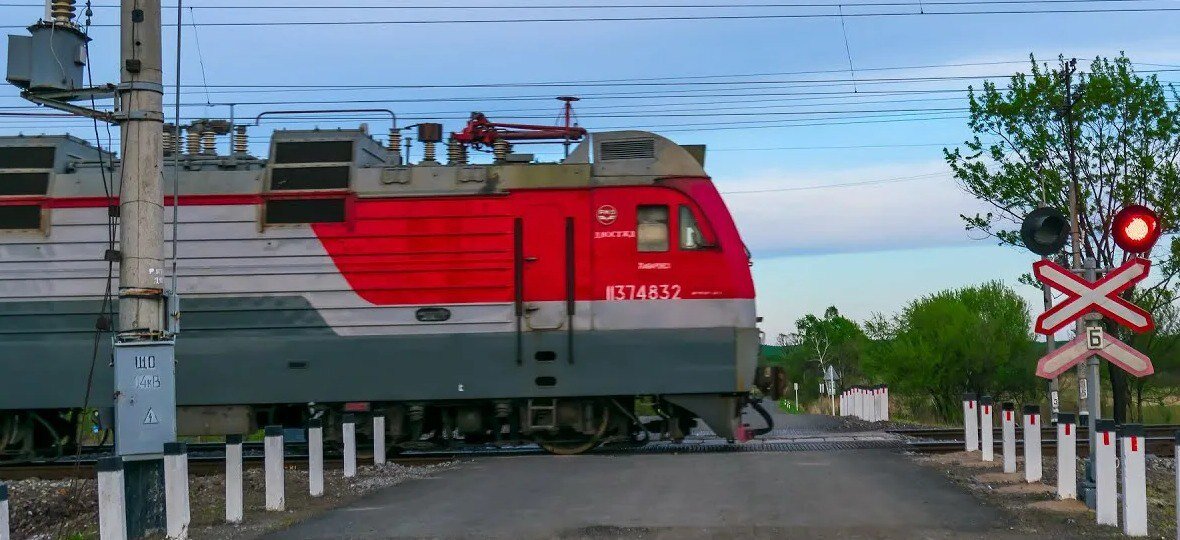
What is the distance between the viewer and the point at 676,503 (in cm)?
1162

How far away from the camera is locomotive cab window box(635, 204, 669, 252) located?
16719mm

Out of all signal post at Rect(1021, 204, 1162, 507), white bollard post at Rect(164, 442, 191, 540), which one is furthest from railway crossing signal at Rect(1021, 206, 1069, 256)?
white bollard post at Rect(164, 442, 191, 540)

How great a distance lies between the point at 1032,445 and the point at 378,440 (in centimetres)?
799

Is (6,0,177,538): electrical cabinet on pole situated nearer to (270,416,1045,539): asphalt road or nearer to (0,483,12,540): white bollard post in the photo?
(270,416,1045,539): asphalt road

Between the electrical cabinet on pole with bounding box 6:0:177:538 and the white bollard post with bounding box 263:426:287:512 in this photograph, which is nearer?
the electrical cabinet on pole with bounding box 6:0:177:538

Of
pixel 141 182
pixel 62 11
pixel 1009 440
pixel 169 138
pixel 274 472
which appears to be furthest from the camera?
pixel 169 138

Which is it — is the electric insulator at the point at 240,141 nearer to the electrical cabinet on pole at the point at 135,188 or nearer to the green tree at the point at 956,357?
the electrical cabinet on pole at the point at 135,188

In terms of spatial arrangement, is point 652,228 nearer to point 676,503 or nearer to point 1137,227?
point 676,503

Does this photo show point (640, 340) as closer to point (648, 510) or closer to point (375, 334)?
point (375, 334)

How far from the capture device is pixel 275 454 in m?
12.0

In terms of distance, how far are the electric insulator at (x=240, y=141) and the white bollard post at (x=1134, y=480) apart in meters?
12.4

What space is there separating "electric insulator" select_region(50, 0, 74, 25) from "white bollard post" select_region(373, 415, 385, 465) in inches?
261

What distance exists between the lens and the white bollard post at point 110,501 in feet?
29.9

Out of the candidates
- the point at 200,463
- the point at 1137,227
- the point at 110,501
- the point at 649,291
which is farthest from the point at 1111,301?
the point at 200,463
